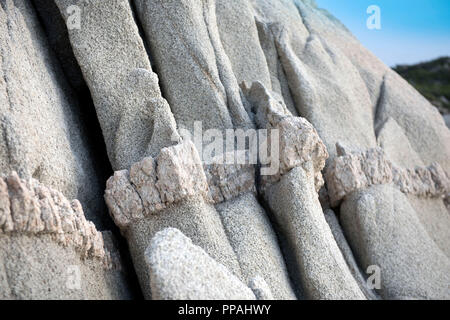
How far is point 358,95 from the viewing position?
448 inches

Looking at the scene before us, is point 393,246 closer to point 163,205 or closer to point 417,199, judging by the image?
point 417,199

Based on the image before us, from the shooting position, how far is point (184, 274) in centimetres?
544

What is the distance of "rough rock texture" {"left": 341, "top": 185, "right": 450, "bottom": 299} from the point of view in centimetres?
804

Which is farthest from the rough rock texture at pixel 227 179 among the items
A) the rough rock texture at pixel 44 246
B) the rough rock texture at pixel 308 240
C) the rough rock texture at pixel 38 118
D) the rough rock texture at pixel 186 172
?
the rough rock texture at pixel 44 246

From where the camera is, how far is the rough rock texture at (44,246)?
5630 millimetres

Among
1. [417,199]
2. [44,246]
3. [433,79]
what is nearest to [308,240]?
[44,246]

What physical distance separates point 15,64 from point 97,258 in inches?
92.1

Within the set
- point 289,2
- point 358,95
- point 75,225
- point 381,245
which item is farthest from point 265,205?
point 289,2

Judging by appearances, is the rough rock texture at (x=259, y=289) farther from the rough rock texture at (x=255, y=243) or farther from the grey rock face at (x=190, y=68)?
the grey rock face at (x=190, y=68)

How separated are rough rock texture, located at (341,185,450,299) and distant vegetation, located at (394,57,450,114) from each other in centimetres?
1377

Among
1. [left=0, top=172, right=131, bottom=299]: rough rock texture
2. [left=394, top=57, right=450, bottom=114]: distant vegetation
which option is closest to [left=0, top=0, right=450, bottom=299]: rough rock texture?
[left=0, top=172, right=131, bottom=299]: rough rock texture

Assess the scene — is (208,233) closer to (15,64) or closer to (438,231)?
(15,64)

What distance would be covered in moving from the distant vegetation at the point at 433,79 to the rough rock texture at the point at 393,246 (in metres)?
13.8
